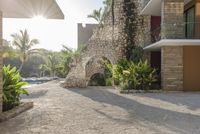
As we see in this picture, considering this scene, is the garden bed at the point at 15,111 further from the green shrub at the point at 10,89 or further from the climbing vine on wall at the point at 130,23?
the climbing vine on wall at the point at 130,23

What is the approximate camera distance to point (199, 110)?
9.67m

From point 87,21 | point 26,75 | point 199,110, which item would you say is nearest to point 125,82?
point 199,110

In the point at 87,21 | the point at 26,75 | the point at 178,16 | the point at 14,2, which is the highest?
the point at 87,21

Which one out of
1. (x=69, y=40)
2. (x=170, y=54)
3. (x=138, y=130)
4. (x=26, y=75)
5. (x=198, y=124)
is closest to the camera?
(x=138, y=130)

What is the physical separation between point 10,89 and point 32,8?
2.79 metres

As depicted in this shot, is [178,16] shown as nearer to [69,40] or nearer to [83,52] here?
[83,52]

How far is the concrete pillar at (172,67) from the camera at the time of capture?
16.0 metres

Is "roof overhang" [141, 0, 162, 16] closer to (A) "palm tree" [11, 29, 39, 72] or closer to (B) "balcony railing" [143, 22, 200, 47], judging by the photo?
(B) "balcony railing" [143, 22, 200, 47]

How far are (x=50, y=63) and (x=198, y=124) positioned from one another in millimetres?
34675

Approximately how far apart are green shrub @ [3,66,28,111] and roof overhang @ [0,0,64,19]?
2098 mm

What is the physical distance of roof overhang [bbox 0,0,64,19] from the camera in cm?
800

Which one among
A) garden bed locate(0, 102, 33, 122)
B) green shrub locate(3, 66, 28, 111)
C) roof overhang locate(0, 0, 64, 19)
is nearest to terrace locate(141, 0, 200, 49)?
roof overhang locate(0, 0, 64, 19)

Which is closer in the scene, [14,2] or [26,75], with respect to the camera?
[14,2]

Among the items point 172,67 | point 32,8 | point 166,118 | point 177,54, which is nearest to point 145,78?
point 172,67
